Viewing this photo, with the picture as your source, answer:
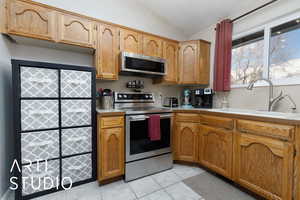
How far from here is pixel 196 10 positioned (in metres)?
2.33

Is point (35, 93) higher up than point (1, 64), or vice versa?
point (1, 64)

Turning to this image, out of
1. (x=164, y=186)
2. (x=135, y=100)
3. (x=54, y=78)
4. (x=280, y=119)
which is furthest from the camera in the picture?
(x=135, y=100)

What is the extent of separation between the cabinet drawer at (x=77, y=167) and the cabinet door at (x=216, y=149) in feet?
5.33

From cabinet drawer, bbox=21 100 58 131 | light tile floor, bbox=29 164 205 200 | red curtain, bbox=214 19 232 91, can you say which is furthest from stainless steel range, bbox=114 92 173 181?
red curtain, bbox=214 19 232 91

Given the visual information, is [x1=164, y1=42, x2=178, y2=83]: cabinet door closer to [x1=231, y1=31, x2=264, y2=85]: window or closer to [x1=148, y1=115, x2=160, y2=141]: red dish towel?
[x1=148, y1=115, x2=160, y2=141]: red dish towel

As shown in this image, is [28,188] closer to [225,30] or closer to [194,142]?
[194,142]

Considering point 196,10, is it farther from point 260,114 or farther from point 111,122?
point 111,122

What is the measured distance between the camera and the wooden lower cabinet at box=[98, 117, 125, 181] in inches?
63.7

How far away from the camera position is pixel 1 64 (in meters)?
1.37

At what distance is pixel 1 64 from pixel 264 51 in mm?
3300

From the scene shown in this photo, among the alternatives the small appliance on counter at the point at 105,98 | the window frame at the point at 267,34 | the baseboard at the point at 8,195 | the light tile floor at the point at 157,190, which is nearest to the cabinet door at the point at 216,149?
the light tile floor at the point at 157,190

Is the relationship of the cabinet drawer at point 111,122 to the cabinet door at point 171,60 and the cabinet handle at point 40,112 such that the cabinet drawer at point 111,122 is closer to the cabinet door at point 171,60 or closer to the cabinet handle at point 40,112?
the cabinet handle at point 40,112

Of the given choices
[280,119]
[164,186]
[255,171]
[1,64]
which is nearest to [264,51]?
[280,119]

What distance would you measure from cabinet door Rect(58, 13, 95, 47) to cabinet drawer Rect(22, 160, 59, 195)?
58.4 inches
